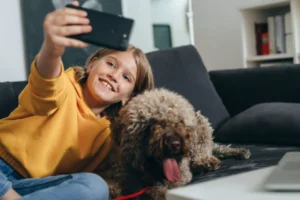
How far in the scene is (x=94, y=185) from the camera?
1133mm

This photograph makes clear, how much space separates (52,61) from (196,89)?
1074mm

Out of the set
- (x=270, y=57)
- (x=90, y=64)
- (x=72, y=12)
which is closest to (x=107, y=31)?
(x=72, y=12)

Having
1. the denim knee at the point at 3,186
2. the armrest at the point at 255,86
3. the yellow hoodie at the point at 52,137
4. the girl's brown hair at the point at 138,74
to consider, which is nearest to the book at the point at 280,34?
the armrest at the point at 255,86

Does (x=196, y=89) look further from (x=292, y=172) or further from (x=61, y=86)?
(x=292, y=172)

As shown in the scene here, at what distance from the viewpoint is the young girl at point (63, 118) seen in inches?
43.1

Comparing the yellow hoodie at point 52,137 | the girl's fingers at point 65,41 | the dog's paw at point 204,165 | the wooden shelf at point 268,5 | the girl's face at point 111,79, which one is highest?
the wooden shelf at point 268,5

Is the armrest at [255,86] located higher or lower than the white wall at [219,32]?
lower

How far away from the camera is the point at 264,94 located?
227 centimetres

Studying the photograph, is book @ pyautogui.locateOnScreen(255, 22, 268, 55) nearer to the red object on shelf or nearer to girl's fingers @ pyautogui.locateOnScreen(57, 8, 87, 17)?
the red object on shelf

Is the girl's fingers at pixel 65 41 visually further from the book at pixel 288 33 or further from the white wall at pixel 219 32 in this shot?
the white wall at pixel 219 32

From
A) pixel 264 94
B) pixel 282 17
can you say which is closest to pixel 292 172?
pixel 264 94

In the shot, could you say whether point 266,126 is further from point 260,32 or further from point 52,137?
point 260,32

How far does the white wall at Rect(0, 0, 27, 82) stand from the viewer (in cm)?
201

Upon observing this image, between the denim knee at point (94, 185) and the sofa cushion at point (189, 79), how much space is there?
82 cm
